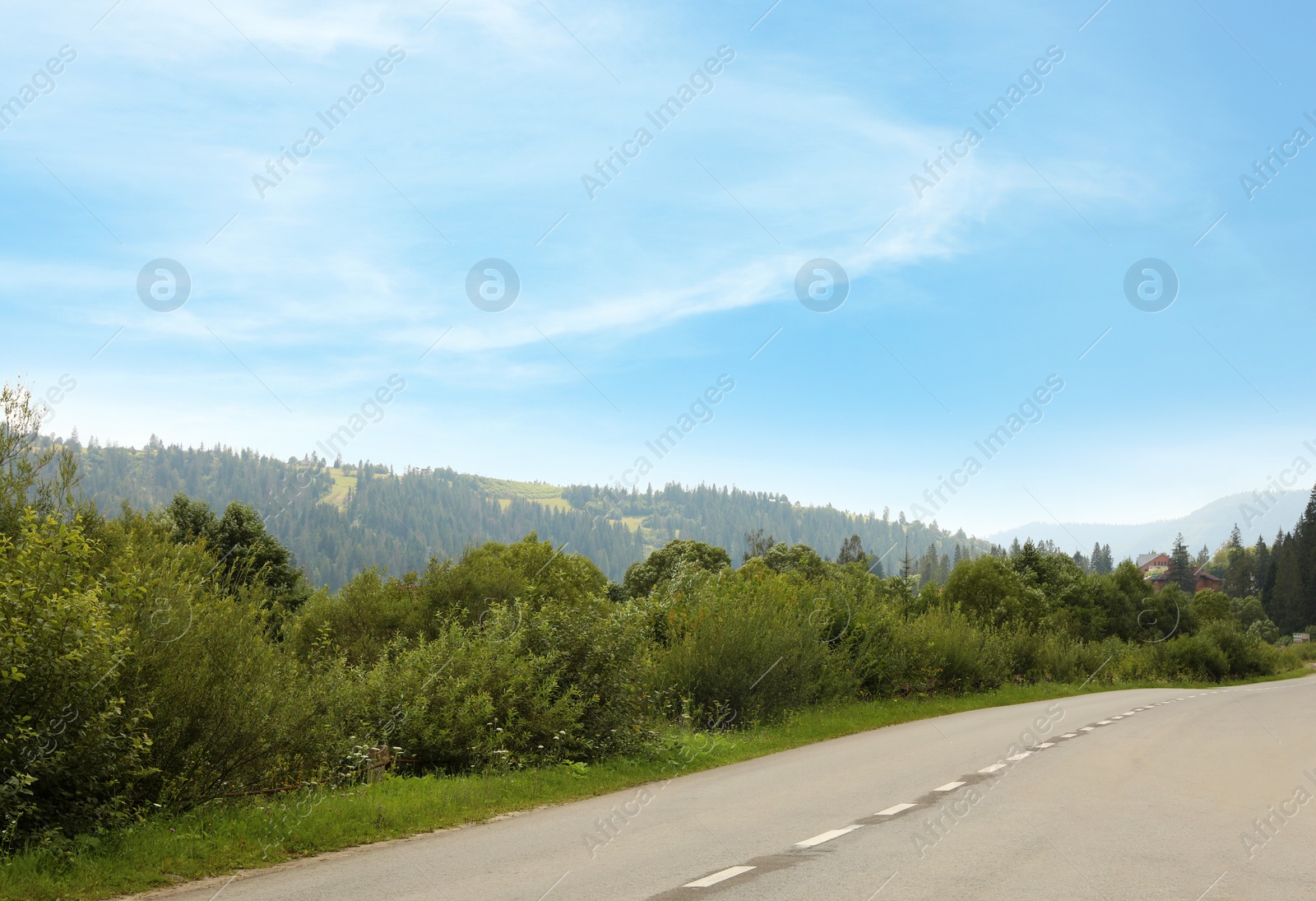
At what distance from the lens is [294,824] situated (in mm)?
9234

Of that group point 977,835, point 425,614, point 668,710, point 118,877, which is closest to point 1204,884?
point 977,835

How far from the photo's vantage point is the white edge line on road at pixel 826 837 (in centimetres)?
873

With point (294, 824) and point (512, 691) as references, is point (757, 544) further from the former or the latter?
point (294, 824)

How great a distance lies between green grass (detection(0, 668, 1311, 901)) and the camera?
734cm

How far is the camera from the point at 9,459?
1433 cm

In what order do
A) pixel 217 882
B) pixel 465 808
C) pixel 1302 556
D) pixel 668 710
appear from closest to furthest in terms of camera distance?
pixel 217 882
pixel 465 808
pixel 668 710
pixel 1302 556

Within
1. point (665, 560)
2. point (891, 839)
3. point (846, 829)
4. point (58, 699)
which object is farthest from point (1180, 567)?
point (58, 699)

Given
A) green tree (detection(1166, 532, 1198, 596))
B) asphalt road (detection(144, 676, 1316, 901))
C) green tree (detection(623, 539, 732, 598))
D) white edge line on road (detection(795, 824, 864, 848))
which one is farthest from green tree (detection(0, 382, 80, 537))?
green tree (detection(1166, 532, 1198, 596))

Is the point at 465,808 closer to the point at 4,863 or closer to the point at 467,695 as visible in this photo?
the point at 467,695

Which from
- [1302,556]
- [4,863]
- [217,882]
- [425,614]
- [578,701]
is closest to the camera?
[4,863]

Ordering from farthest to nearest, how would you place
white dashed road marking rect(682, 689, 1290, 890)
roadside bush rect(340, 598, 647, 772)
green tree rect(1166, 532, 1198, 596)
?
green tree rect(1166, 532, 1198, 596) → roadside bush rect(340, 598, 647, 772) → white dashed road marking rect(682, 689, 1290, 890)

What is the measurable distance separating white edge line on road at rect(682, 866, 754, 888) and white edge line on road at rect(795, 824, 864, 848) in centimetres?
112

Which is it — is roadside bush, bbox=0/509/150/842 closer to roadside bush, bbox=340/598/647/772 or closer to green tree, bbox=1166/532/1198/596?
roadside bush, bbox=340/598/647/772

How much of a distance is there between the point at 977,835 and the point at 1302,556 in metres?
150
